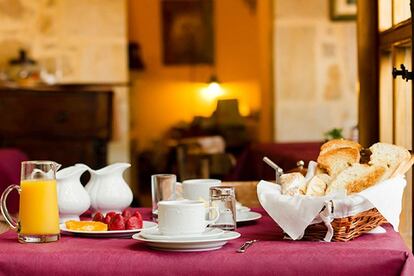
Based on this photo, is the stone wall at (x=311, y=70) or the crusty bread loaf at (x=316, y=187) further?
the stone wall at (x=311, y=70)

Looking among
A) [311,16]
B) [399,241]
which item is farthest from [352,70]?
[399,241]

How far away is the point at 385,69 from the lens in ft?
9.35

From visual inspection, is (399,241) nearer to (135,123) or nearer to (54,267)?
(54,267)

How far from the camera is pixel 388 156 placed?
1.93m

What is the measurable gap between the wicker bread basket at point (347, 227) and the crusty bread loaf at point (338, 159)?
0.62ft

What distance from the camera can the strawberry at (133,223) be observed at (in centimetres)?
194

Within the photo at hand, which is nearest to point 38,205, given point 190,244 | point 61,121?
point 190,244

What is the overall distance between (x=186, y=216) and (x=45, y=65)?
13.9ft

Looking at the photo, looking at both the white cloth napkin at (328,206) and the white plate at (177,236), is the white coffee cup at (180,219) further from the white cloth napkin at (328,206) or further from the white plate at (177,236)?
the white cloth napkin at (328,206)

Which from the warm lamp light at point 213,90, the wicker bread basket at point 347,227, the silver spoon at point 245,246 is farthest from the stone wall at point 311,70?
the silver spoon at point 245,246

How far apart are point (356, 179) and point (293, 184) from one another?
0.13 m

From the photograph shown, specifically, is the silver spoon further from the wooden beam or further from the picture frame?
the picture frame

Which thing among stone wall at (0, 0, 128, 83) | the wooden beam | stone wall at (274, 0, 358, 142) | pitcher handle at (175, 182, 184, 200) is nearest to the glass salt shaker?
pitcher handle at (175, 182, 184, 200)

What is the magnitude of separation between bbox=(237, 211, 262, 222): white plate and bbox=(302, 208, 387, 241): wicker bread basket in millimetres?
286
